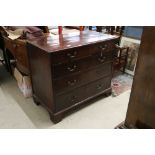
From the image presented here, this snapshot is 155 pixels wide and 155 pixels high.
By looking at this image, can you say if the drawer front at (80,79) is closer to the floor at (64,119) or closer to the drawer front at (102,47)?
the drawer front at (102,47)

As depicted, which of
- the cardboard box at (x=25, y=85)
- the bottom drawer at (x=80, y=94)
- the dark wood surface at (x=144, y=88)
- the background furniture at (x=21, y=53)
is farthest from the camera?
the cardboard box at (x=25, y=85)

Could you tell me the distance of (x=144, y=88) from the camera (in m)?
0.97

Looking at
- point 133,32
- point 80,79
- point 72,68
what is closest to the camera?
point 72,68

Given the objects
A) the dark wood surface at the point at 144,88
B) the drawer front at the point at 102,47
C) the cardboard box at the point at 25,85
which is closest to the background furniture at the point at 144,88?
the dark wood surface at the point at 144,88

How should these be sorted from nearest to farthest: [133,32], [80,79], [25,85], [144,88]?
[144,88] → [80,79] → [25,85] → [133,32]

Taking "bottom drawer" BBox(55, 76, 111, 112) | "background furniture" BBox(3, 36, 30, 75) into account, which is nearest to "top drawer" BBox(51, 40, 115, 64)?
"bottom drawer" BBox(55, 76, 111, 112)

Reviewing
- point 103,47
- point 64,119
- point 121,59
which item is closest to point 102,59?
point 103,47

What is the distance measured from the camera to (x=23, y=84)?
7.57ft

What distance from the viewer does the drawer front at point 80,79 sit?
5.68 feet

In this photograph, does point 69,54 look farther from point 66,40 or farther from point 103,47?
point 103,47

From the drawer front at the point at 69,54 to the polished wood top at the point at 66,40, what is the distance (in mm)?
39

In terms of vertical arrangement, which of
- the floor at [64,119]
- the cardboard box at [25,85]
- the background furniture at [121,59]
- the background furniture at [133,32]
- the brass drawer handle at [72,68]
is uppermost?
the background furniture at [133,32]
